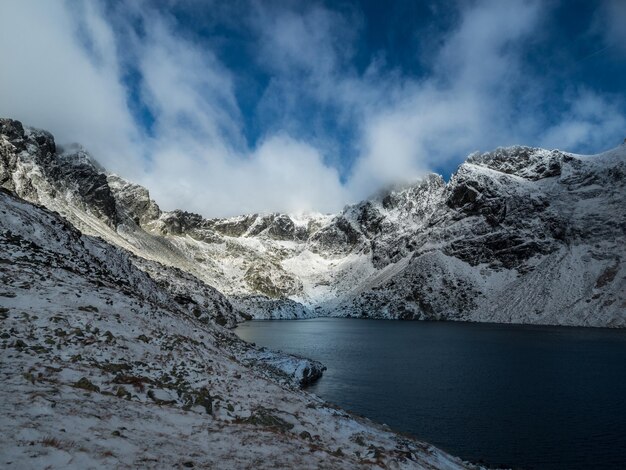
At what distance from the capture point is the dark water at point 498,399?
3266 centimetres

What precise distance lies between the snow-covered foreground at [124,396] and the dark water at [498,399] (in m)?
14.6

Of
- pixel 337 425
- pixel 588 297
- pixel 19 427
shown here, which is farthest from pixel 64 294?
pixel 588 297

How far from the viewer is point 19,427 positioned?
418 inches

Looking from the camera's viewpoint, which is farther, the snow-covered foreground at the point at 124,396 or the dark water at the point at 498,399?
the dark water at the point at 498,399

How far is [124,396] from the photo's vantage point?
1625 centimetres

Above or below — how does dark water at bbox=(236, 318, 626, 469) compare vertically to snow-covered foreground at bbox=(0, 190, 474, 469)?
above

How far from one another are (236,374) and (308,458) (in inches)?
491

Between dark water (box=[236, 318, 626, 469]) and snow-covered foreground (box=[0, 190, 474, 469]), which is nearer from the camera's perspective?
snow-covered foreground (box=[0, 190, 474, 469])

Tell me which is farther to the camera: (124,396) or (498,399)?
(498,399)

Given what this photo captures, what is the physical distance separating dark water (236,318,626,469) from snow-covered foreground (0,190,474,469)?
1459cm

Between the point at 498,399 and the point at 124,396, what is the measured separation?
4640cm

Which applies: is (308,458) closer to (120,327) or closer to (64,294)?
(120,327)

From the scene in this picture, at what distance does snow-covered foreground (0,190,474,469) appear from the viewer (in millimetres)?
11289

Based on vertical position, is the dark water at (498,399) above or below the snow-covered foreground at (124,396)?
above
